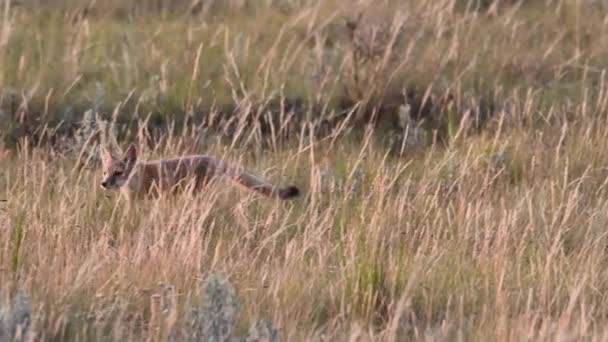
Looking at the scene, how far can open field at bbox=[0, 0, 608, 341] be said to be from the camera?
523 centimetres

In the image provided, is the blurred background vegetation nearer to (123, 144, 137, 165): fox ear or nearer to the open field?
the open field

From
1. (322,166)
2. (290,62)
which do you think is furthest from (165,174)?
(290,62)

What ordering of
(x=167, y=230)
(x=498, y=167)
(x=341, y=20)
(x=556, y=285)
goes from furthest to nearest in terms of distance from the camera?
(x=341, y=20)
(x=498, y=167)
(x=167, y=230)
(x=556, y=285)

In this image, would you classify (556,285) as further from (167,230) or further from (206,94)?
(206,94)

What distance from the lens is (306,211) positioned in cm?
647

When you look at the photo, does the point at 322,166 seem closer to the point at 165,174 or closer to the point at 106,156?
the point at 165,174

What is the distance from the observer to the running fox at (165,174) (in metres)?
6.88

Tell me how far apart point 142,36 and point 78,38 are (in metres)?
0.55

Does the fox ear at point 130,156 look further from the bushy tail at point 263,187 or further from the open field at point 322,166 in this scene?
the bushy tail at point 263,187

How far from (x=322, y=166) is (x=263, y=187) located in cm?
85

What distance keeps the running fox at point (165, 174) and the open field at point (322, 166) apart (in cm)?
10

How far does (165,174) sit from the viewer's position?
702 centimetres

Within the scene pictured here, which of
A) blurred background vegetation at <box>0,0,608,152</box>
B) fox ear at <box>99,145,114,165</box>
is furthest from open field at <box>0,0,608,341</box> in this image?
fox ear at <box>99,145,114,165</box>

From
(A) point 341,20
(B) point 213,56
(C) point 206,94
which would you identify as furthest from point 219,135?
(A) point 341,20
